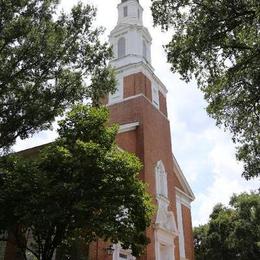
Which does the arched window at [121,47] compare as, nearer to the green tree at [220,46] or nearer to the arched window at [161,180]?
the arched window at [161,180]

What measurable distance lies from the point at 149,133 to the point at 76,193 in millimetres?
12615

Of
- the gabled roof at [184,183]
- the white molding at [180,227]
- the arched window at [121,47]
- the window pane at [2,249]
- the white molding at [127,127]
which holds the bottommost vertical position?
the window pane at [2,249]

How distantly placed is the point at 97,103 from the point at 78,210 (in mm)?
5819

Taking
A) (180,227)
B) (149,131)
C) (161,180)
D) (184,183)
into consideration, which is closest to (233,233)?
(184,183)

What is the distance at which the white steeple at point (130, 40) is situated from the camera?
1166 inches

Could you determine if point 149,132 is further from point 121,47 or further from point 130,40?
point 130,40

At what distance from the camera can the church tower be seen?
2503 cm

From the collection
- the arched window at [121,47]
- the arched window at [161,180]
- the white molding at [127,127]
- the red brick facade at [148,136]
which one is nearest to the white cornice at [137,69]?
the red brick facade at [148,136]

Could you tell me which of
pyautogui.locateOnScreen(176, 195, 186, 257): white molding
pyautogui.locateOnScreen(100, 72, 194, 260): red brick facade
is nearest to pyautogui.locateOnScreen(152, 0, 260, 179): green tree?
pyautogui.locateOnScreen(100, 72, 194, 260): red brick facade

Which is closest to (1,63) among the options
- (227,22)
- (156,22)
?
(156,22)

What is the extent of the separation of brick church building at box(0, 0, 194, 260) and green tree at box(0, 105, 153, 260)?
20.5 ft

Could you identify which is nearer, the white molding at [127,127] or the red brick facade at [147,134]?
the red brick facade at [147,134]

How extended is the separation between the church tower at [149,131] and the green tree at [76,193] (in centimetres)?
684

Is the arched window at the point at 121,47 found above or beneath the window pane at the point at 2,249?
above
